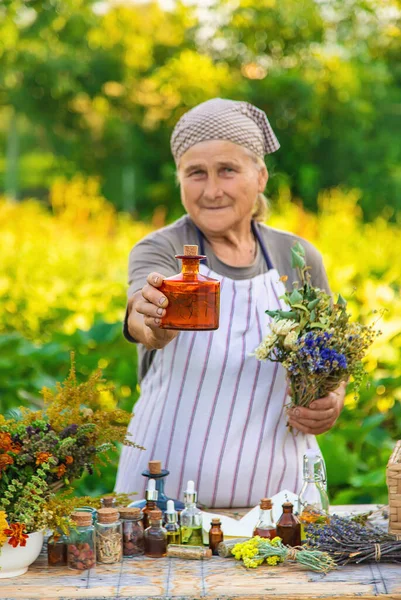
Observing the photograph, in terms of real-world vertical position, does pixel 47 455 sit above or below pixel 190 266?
below

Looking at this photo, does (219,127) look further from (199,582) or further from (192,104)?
→ (192,104)

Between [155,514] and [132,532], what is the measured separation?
8 centimetres

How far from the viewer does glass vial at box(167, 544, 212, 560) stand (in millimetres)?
2447

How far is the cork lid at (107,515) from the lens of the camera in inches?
94.5

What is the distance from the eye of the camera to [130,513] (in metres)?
2.48

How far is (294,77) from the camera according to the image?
11.1 meters

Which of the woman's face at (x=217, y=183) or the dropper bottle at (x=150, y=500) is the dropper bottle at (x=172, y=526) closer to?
the dropper bottle at (x=150, y=500)

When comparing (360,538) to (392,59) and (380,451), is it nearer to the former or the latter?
(380,451)

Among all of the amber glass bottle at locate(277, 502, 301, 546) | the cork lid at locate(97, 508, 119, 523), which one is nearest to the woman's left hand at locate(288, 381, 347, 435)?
the amber glass bottle at locate(277, 502, 301, 546)

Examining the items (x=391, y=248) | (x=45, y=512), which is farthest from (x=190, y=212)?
(x=391, y=248)

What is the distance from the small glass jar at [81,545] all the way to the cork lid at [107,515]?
1.4 inches

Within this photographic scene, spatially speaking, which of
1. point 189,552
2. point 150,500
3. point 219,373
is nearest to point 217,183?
point 219,373

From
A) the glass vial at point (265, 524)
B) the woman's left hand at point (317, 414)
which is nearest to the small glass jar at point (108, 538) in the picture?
the glass vial at point (265, 524)

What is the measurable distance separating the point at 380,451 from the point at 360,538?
2427 mm
